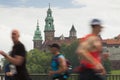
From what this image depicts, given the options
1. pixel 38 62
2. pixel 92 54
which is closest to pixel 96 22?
pixel 92 54

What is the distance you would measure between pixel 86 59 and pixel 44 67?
4890 inches

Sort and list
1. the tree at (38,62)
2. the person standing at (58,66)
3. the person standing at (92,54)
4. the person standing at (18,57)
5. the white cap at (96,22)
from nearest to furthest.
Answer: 1. the person standing at (92,54)
2. the white cap at (96,22)
3. the person standing at (18,57)
4. the person standing at (58,66)
5. the tree at (38,62)

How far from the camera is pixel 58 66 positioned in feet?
37.6

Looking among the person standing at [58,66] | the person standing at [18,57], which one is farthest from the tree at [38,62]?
the person standing at [18,57]

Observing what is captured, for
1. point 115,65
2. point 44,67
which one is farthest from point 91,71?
point 115,65

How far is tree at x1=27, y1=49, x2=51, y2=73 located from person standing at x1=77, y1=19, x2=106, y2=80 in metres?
116

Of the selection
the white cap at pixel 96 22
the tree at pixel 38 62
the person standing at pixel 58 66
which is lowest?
the person standing at pixel 58 66

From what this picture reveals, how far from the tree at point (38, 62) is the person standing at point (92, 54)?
116433mm

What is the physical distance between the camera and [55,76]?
11.5 meters

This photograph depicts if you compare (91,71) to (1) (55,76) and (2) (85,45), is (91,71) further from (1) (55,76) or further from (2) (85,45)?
(1) (55,76)

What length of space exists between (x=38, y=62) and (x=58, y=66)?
130090 millimetres

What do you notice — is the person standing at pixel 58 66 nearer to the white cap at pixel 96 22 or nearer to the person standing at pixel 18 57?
the person standing at pixel 18 57

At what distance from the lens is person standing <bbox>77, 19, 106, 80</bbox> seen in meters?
9.23

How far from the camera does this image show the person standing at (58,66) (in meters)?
11.4
